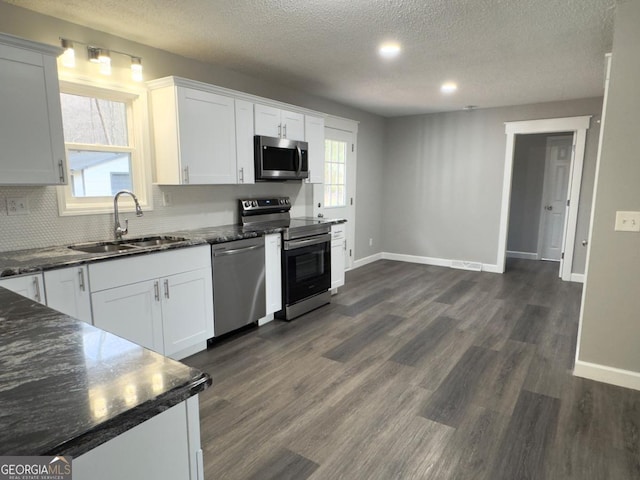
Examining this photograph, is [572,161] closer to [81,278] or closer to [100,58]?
[100,58]

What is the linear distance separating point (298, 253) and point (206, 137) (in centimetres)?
144

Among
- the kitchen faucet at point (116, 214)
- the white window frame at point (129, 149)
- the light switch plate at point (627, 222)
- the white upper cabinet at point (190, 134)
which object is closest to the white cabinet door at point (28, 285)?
the white window frame at point (129, 149)

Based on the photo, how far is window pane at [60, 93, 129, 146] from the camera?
287 cm

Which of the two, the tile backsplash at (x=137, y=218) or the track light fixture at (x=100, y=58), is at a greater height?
the track light fixture at (x=100, y=58)

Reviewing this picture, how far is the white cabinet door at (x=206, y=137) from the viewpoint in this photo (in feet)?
10.4

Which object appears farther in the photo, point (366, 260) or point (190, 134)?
point (366, 260)

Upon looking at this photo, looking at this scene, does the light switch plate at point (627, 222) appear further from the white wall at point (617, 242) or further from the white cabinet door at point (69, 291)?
the white cabinet door at point (69, 291)

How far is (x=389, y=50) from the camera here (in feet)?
10.6

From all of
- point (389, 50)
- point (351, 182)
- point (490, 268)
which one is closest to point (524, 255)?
point (490, 268)

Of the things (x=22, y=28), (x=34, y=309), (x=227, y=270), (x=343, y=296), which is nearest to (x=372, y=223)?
(x=343, y=296)

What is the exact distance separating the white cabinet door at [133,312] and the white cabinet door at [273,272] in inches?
44.1

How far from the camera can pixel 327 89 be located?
15.4 ft

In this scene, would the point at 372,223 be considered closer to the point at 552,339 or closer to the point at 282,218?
the point at 282,218

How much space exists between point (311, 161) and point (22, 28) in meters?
2.82
